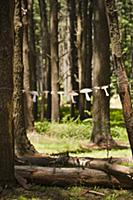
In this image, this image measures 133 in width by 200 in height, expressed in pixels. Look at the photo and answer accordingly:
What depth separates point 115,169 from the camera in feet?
26.2

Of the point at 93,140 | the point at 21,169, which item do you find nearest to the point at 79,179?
the point at 21,169

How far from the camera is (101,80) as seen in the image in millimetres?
15258

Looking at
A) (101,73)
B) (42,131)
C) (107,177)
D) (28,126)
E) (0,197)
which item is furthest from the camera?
(42,131)

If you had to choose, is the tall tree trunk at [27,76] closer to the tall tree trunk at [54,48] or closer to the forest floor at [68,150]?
the forest floor at [68,150]

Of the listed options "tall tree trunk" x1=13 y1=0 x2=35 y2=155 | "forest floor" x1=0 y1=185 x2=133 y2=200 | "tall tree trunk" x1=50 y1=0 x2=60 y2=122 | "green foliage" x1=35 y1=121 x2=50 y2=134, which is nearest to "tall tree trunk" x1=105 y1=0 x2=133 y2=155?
"forest floor" x1=0 y1=185 x2=133 y2=200

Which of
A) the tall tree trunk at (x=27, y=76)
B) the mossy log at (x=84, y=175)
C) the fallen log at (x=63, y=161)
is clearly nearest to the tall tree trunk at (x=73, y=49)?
the tall tree trunk at (x=27, y=76)

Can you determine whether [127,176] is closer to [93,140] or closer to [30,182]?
[30,182]

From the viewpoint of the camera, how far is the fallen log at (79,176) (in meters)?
8.02

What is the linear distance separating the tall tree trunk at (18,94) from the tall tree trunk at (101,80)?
4199 millimetres

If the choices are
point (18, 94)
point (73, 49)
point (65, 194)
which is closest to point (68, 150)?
point (18, 94)

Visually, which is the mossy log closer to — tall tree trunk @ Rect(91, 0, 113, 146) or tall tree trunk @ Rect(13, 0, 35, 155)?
tall tree trunk @ Rect(13, 0, 35, 155)

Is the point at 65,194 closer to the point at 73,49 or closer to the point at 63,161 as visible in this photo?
the point at 63,161

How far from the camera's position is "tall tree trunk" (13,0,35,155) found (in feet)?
35.9

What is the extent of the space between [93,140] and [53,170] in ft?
23.7
